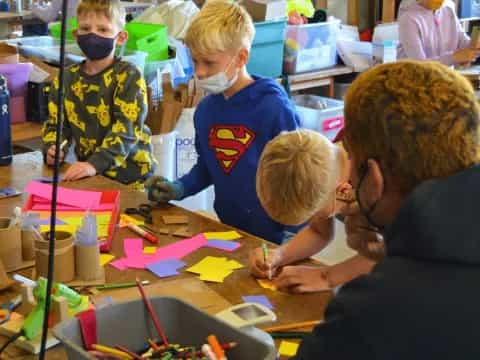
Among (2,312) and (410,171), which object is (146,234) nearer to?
(2,312)

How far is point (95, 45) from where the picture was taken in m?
2.57

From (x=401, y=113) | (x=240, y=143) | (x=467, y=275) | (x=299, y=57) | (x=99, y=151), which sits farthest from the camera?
(x=299, y=57)

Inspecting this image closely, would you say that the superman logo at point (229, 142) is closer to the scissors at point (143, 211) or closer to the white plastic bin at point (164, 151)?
the scissors at point (143, 211)

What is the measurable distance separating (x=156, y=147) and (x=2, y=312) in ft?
6.77

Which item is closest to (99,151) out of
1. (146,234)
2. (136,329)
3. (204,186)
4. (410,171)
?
(204,186)

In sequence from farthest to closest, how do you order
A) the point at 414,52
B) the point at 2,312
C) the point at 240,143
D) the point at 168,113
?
1. the point at 414,52
2. the point at 168,113
3. the point at 240,143
4. the point at 2,312

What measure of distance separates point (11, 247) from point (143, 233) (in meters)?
0.34

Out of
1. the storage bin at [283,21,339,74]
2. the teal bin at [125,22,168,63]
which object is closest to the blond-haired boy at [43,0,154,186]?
the teal bin at [125,22,168,63]

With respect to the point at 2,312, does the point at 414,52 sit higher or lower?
higher

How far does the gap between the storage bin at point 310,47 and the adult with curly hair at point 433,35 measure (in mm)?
522

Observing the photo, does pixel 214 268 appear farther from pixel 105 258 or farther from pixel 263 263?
pixel 105 258

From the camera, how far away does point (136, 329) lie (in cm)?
136

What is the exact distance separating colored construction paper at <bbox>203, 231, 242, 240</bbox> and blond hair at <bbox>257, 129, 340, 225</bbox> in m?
0.33

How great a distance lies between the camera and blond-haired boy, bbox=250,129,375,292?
5.14 ft
